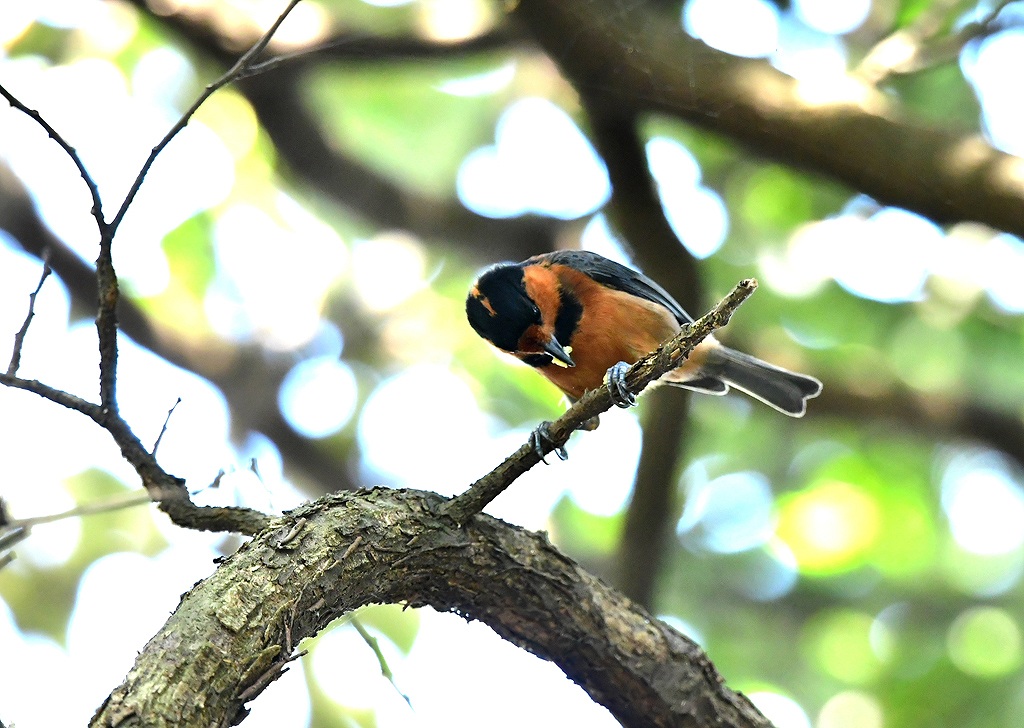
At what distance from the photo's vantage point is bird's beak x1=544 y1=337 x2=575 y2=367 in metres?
4.58

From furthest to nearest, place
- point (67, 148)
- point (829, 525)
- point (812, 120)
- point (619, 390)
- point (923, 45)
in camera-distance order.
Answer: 1. point (829, 525)
2. point (923, 45)
3. point (812, 120)
4. point (619, 390)
5. point (67, 148)

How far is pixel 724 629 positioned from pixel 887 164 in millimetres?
4858

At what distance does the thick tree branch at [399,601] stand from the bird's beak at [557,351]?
1359mm

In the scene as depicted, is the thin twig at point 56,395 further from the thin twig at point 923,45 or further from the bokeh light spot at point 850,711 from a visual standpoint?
the bokeh light spot at point 850,711

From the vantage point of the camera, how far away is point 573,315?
16.0ft

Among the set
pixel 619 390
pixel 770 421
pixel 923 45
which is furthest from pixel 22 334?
pixel 770 421

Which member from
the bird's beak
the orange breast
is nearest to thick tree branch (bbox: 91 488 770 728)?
the bird's beak

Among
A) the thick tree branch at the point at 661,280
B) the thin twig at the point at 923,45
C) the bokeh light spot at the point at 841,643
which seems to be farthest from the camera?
the bokeh light spot at the point at 841,643

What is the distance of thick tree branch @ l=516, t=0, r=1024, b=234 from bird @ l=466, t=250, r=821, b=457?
3.04ft

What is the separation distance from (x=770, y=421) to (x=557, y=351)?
13.1ft

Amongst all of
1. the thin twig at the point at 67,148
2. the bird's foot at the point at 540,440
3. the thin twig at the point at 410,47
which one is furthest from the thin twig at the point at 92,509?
the thin twig at the point at 410,47

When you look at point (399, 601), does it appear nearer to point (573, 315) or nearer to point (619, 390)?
point (619, 390)

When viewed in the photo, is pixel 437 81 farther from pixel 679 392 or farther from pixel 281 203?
pixel 679 392

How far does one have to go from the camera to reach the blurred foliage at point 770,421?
707 cm
